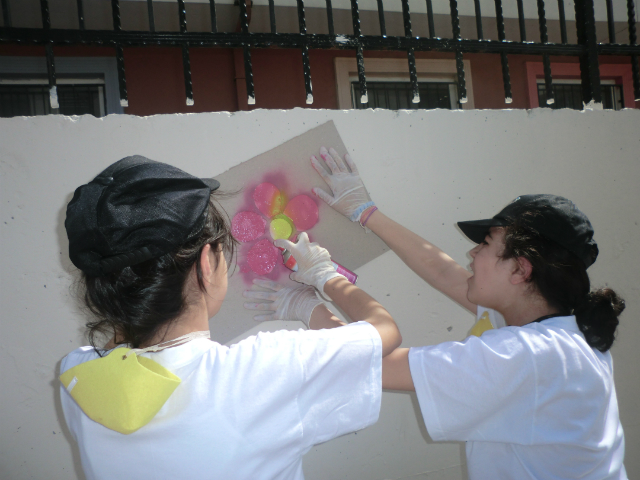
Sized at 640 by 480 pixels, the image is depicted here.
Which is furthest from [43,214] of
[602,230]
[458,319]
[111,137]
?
[602,230]

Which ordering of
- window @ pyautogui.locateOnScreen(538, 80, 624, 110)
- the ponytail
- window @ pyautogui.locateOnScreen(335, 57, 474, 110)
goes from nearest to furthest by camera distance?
the ponytail
window @ pyautogui.locateOnScreen(335, 57, 474, 110)
window @ pyautogui.locateOnScreen(538, 80, 624, 110)

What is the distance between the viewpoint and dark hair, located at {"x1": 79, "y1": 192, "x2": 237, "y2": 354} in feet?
2.75

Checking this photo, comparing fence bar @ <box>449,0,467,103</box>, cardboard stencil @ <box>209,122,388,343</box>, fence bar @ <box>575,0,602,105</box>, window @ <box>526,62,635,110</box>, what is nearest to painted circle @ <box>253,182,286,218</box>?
cardboard stencil @ <box>209,122,388,343</box>

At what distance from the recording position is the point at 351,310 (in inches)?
46.3

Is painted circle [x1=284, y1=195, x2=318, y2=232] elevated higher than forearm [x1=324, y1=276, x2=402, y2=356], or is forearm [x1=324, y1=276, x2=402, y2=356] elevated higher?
painted circle [x1=284, y1=195, x2=318, y2=232]

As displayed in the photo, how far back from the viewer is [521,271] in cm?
122

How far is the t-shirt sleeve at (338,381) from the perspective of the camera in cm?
89

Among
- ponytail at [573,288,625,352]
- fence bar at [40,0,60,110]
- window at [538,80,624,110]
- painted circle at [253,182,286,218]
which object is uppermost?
window at [538,80,624,110]

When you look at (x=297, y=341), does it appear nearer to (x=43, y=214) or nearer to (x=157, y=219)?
(x=157, y=219)

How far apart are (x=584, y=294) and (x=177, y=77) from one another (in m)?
3.87

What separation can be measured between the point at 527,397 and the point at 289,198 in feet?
3.05

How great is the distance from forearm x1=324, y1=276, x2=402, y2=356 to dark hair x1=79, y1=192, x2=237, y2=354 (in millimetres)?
402

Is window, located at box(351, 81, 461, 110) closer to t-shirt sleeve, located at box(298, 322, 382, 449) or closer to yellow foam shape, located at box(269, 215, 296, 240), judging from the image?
yellow foam shape, located at box(269, 215, 296, 240)

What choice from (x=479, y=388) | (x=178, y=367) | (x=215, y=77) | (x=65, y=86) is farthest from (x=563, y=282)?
(x=65, y=86)
